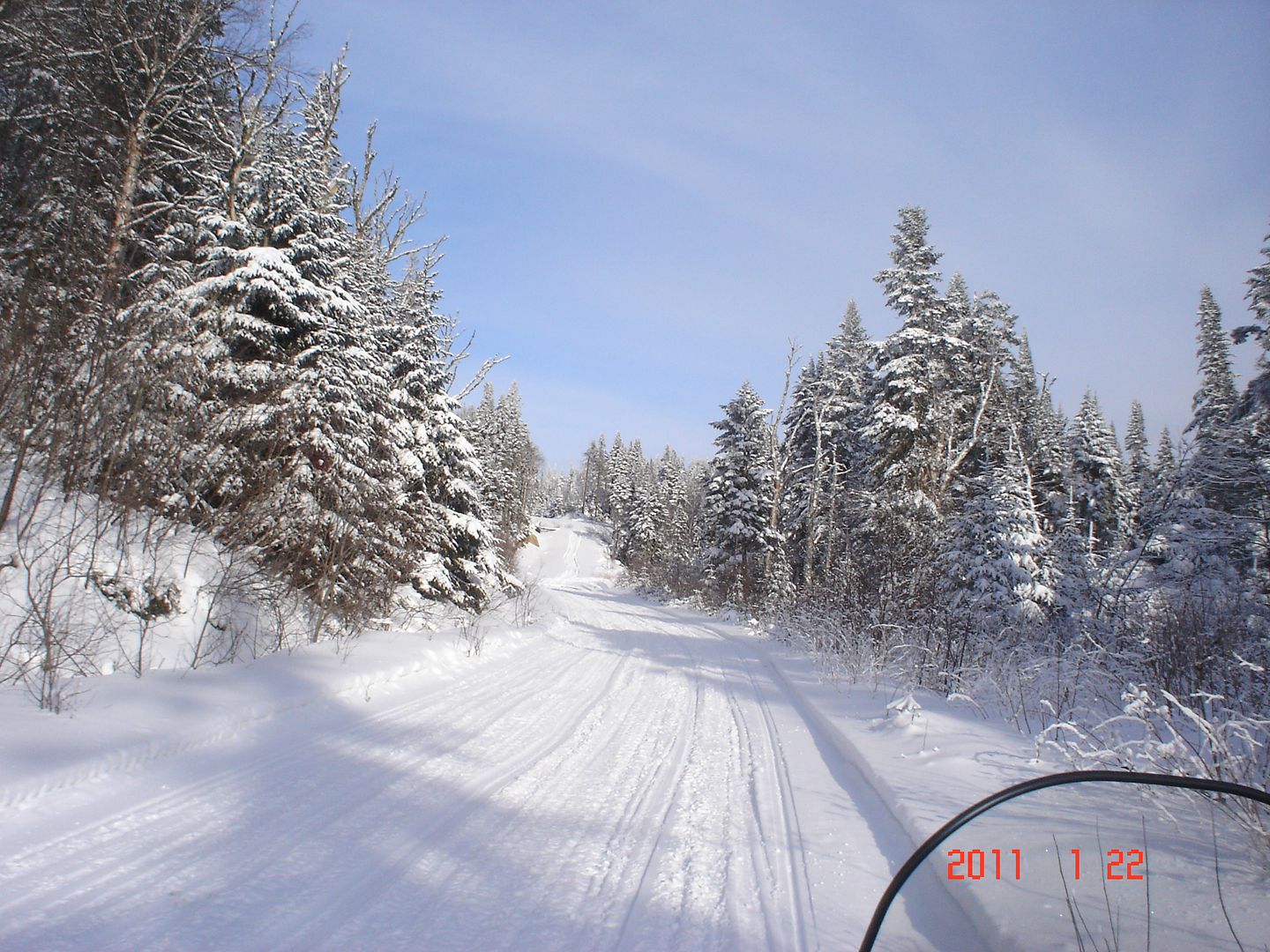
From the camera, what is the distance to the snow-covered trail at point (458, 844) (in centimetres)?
253

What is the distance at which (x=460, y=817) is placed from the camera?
3.62 metres

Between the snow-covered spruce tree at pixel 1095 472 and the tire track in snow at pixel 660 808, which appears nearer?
the tire track in snow at pixel 660 808

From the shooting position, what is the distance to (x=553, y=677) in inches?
321

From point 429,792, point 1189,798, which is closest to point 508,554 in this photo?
point 429,792

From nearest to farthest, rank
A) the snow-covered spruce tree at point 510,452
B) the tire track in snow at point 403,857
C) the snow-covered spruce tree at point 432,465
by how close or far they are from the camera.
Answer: the tire track in snow at point 403,857 → the snow-covered spruce tree at point 432,465 → the snow-covered spruce tree at point 510,452

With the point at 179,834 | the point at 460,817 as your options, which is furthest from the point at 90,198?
the point at 460,817

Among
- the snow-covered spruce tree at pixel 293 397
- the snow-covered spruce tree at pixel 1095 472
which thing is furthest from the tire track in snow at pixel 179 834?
the snow-covered spruce tree at pixel 1095 472

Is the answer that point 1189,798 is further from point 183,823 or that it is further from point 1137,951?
point 183,823

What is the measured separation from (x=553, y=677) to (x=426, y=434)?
6.45 m

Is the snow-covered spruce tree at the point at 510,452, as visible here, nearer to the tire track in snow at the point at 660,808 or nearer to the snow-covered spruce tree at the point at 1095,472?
the tire track in snow at the point at 660,808
